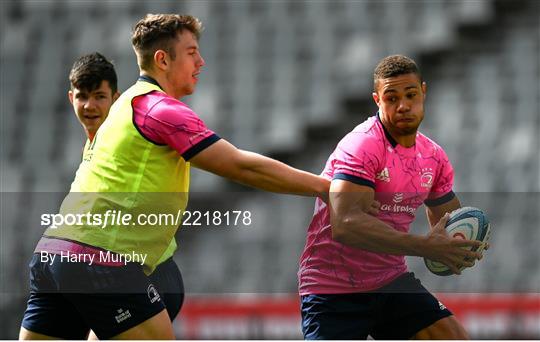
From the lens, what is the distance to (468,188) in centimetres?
1221

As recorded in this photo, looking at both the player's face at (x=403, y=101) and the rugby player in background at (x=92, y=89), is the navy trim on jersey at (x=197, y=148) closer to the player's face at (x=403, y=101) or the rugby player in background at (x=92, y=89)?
the player's face at (x=403, y=101)

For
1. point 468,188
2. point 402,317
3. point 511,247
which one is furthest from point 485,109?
point 402,317

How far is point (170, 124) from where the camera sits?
16.6 ft

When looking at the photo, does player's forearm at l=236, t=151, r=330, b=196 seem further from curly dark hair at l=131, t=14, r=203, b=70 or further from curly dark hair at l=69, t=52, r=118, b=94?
curly dark hair at l=69, t=52, r=118, b=94

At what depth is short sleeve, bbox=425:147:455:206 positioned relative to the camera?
5.84m

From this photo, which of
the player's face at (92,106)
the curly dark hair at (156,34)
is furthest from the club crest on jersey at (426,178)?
the player's face at (92,106)

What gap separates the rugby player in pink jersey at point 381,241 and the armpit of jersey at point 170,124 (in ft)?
2.35

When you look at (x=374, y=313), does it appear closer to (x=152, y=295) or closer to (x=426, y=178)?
(x=426, y=178)

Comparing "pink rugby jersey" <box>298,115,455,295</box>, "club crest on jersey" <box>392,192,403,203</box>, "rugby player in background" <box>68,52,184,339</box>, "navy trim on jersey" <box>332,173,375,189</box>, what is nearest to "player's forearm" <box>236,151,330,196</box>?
"navy trim on jersey" <box>332,173,375,189</box>

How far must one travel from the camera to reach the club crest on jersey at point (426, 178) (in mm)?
5703

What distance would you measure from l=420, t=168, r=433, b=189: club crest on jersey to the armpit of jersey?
116 centimetres

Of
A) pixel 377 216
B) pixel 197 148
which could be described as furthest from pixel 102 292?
pixel 377 216

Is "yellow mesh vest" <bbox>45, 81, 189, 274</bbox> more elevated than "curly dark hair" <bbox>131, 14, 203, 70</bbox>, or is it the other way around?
"curly dark hair" <bbox>131, 14, 203, 70</bbox>

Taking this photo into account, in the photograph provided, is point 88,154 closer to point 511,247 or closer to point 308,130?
point 511,247
